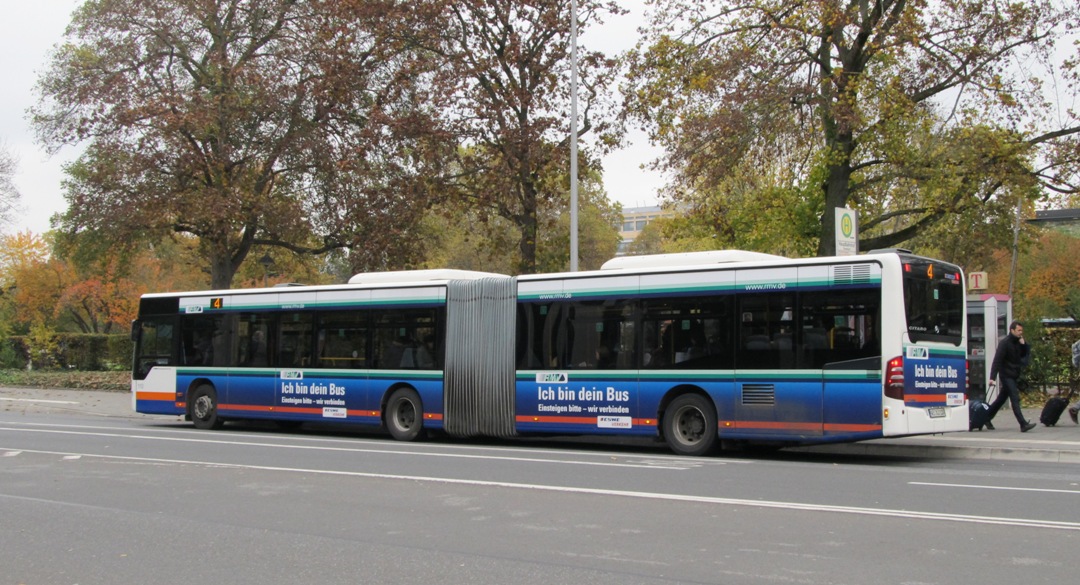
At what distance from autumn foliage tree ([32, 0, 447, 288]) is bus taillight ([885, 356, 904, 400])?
1827cm

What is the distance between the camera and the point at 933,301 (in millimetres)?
14172

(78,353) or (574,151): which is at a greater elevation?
(574,151)

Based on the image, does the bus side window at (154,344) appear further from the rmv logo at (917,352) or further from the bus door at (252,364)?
the rmv logo at (917,352)

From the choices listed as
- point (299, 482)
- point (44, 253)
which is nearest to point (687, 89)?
point (299, 482)

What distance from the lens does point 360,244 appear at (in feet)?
105

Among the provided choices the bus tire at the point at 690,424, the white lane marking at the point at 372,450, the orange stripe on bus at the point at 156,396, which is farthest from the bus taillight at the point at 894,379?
the orange stripe on bus at the point at 156,396


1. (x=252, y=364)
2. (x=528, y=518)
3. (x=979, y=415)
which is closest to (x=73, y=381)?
(x=252, y=364)

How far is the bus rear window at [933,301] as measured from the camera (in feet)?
45.0

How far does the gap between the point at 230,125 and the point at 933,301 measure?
24.0 m

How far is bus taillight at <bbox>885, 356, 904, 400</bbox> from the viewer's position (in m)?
13.4

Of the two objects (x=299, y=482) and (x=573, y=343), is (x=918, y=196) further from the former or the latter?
(x=299, y=482)

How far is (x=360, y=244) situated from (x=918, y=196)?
15.9m

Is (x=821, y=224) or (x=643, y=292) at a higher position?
(x=821, y=224)

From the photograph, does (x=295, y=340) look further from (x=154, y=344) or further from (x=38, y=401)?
(x=38, y=401)
